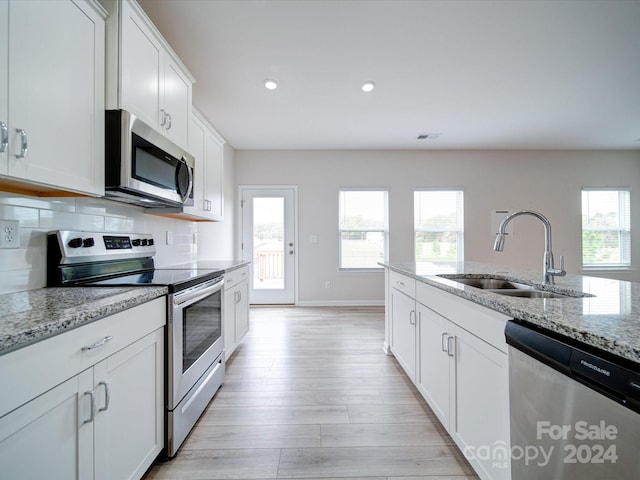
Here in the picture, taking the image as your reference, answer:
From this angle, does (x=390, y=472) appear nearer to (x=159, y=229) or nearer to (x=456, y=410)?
(x=456, y=410)

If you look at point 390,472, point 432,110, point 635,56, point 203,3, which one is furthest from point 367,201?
point 390,472

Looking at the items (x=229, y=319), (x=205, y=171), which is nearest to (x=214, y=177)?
(x=205, y=171)

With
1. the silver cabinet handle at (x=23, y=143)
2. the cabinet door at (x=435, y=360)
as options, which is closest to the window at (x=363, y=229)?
the cabinet door at (x=435, y=360)

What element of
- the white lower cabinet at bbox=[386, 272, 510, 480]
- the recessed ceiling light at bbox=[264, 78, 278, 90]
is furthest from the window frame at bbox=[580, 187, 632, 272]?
the recessed ceiling light at bbox=[264, 78, 278, 90]

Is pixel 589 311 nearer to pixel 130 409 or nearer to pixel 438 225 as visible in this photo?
pixel 130 409

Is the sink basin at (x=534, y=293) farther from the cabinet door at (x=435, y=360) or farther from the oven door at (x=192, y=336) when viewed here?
the oven door at (x=192, y=336)

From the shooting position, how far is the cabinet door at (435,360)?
143 cm

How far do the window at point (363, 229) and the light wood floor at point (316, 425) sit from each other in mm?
2201

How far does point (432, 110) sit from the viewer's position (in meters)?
3.34

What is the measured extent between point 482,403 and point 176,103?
2499 mm

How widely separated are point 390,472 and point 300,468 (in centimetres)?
44

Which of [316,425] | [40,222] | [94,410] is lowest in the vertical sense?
[316,425]

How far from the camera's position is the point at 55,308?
90cm

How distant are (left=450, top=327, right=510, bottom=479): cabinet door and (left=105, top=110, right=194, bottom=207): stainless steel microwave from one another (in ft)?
5.97
